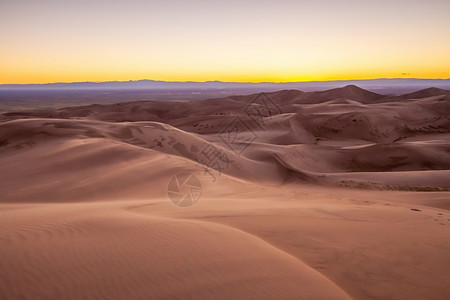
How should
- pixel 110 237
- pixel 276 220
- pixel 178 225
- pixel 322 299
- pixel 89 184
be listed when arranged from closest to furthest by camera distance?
pixel 322 299
pixel 110 237
pixel 178 225
pixel 276 220
pixel 89 184

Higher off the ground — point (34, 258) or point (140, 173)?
point (34, 258)

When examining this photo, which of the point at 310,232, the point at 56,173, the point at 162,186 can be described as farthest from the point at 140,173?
the point at 310,232

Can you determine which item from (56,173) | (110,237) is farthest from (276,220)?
(56,173)

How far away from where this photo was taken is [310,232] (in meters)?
4.09

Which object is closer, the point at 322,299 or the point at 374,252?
the point at 322,299

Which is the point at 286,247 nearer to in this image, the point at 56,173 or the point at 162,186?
the point at 162,186

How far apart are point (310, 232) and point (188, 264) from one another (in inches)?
77.7

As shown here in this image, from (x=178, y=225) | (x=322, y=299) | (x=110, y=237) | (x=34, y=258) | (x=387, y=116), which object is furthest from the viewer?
(x=387, y=116)

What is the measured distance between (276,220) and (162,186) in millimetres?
4499

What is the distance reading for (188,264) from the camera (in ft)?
9.40

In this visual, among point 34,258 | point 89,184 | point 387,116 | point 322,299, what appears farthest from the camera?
point 387,116

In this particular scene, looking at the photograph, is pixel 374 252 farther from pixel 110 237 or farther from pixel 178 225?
pixel 110 237

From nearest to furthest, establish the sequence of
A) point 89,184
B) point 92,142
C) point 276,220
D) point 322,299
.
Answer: point 322,299 → point 276,220 → point 89,184 → point 92,142

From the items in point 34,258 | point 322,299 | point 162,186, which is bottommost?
point 162,186
